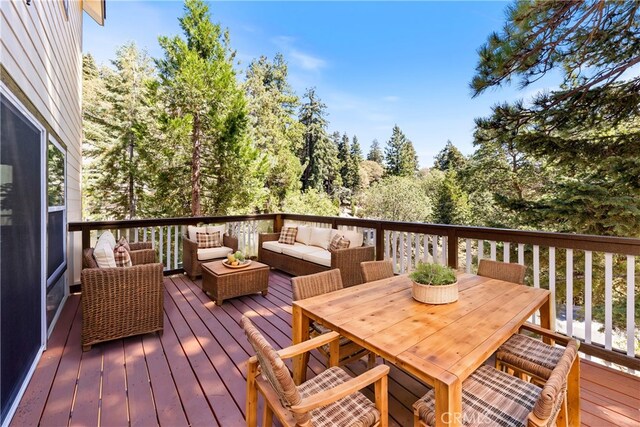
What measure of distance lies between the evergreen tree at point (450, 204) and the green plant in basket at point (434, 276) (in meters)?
18.6

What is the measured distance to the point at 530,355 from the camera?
5.69 ft

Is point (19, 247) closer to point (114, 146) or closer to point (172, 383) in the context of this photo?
point (172, 383)

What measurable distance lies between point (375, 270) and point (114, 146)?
576 inches

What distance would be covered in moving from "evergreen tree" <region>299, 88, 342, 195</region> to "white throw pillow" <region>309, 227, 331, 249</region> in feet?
54.5

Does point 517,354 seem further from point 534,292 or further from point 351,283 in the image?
point 351,283

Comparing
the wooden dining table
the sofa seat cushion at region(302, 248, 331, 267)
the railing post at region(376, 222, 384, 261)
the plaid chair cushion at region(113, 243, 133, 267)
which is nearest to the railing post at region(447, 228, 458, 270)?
the railing post at region(376, 222, 384, 261)

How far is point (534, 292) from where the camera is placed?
81.5 inches

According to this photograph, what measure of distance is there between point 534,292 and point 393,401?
1224 millimetres

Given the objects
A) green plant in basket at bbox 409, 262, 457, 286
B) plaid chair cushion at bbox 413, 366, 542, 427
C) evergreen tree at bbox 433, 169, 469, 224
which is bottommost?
plaid chair cushion at bbox 413, 366, 542, 427

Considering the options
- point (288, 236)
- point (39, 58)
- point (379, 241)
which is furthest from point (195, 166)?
point (39, 58)

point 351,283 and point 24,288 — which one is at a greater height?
point 24,288

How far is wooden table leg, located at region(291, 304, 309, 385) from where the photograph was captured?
73.1 inches

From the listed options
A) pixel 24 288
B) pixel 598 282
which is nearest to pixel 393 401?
pixel 24 288

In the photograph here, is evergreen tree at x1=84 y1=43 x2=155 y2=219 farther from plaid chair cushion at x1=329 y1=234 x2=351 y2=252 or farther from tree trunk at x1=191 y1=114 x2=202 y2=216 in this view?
plaid chair cushion at x1=329 y1=234 x2=351 y2=252
